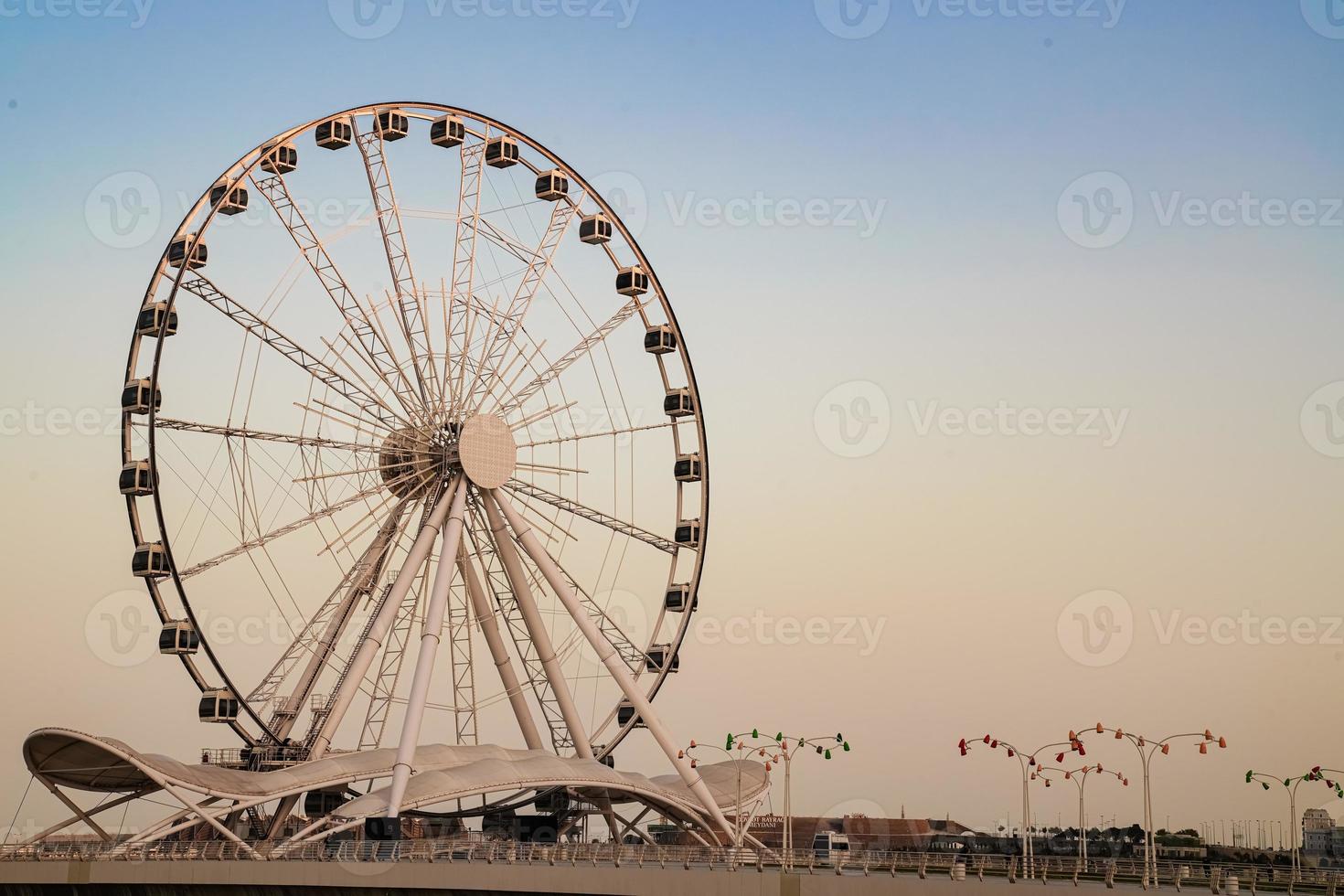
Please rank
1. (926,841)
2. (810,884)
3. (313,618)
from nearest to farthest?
(810,884)
(313,618)
(926,841)

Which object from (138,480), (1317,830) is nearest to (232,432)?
(138,480)

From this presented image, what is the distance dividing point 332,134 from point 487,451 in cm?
1260

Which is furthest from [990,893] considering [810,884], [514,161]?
[514,161]

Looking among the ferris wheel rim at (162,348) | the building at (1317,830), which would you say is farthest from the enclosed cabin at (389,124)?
the building at (1317,830)

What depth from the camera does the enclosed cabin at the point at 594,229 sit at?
67375 millimetres

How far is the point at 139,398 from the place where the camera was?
57844mm

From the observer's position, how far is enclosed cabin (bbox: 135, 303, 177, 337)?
58844 millimetres

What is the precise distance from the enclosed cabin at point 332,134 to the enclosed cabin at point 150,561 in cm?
1543

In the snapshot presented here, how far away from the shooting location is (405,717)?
56781 mm

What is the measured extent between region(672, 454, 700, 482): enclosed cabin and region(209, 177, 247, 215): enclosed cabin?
19.6 metres

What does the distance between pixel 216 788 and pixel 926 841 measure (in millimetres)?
51495

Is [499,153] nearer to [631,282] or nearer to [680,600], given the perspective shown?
[631,282]

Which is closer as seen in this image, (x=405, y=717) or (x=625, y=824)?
(x=405, y=717)

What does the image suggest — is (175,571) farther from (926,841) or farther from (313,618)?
(926,841)
